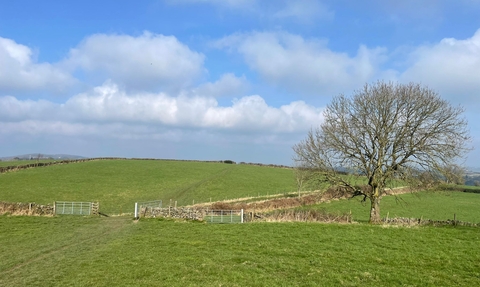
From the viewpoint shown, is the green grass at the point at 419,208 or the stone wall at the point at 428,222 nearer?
the stone wall at the point at 428,222

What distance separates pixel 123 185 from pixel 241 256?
43.7m

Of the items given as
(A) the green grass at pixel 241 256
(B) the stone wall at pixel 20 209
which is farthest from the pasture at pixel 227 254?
(B) the stone wall at pixel 20 209

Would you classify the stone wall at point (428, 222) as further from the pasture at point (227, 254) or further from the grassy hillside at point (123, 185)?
the grassy hillside at point (123, 185)

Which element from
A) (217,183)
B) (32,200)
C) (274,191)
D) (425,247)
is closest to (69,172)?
(32,200)

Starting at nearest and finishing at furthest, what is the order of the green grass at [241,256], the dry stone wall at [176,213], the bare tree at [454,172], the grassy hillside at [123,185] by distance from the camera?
the green grass at [241,256]
the bare tree at [454,172]
the dry stone wall at [176,213]
the grassy hillside at [123,185]

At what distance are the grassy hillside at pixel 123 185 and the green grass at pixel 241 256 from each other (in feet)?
59.5

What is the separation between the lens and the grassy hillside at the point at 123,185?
44188 millimetres

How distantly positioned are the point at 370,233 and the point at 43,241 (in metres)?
20.2

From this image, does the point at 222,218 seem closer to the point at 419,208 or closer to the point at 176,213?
the point at 176,213

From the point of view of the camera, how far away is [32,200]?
40.5 meters

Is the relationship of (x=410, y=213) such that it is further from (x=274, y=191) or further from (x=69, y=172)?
(x=69, y=172)

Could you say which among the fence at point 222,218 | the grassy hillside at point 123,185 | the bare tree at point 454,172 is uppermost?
the bare tree at point 454,172

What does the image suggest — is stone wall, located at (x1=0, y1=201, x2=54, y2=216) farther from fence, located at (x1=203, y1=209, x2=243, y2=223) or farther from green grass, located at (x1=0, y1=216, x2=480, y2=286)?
fence, located at (x1=203, y1=209, x2=243, y2=223)

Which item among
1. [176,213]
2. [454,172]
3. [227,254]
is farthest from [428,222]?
[176,213]
